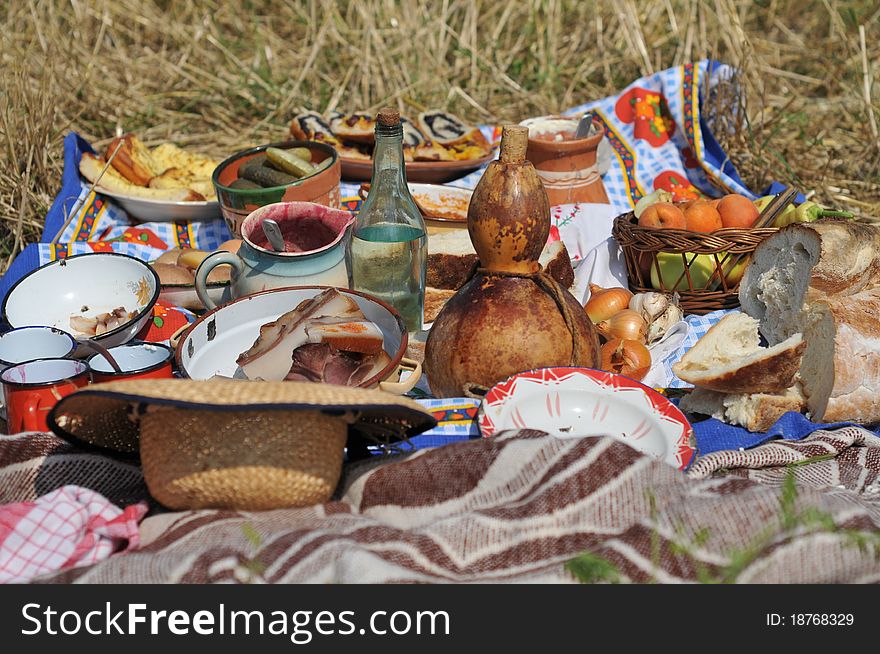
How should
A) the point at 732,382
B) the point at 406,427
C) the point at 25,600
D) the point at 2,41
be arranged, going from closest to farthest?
1. the point at 25,600
2. the point at 406,427
3. the point at 732,382
4. the point at 2,41

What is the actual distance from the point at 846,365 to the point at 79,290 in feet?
6.21

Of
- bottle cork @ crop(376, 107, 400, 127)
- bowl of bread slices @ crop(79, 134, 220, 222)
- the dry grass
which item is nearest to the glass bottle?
bottle cork @ crop(376, 107, 400, 127)

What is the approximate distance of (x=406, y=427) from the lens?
1.46 metres

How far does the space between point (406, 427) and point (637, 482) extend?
1.32 feet

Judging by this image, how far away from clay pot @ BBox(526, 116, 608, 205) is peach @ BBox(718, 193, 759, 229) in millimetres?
568

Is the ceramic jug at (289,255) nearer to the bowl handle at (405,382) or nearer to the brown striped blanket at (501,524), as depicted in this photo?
the bowl handle at (405,382)

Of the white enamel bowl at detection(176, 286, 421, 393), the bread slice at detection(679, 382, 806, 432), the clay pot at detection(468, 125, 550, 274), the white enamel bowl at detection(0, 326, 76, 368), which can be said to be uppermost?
the clay pot at detection(468, 125, 550, 274)

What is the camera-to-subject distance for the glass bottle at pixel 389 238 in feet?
6.54

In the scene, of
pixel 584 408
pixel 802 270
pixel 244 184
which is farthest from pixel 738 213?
pixel 244 184

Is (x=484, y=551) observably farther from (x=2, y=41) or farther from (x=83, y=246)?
(x=2, y=41)

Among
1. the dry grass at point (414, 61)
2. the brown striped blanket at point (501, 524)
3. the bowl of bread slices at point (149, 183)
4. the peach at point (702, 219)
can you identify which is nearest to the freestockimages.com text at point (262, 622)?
the brown striped blanket at point (501, 524)

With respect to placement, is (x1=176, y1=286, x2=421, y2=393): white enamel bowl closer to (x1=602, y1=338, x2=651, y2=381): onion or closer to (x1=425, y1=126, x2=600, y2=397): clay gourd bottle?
(x1=425, y1=126, x2=600, y2=397): clay gourd bottle

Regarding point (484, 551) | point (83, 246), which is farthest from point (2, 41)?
point (484, 551)

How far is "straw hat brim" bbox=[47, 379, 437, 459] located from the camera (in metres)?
1.21
